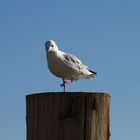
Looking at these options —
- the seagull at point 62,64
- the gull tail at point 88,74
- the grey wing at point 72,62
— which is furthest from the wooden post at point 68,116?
the gull tail at point 88,74

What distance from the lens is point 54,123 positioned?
5066mm

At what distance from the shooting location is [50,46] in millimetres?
12773

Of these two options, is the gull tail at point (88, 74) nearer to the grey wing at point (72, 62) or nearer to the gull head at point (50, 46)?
the grey wing at point (72, 62)

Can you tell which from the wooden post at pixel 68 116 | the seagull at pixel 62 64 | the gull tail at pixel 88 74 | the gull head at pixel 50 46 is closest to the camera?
the wooden post at pixel 68 116

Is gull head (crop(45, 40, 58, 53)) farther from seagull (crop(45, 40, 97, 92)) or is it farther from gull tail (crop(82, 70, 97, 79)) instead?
gull tail (crop(82, 70, 97, 79))

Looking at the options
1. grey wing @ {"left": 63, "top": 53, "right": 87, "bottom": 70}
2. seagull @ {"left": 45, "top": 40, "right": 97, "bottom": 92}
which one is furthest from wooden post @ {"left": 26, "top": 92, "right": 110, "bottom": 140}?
grey wing @ {"left": 63, "top": 53, "right": 87, "bottom": 70}

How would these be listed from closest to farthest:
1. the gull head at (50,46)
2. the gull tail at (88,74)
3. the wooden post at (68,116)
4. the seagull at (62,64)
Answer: the wooden post at (68,116), the seagull at (62,64), the gull head at (50,46), the gull tail at (88,74)

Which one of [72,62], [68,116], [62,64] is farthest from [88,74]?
[68,116]

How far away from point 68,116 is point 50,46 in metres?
7.78

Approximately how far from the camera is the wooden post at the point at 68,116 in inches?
199

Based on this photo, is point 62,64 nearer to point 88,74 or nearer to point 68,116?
point 88,74

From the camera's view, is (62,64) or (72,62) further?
(72,62)

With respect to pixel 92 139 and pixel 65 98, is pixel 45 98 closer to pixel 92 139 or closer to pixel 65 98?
pixel 65 98

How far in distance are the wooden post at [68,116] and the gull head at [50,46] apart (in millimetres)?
7462
